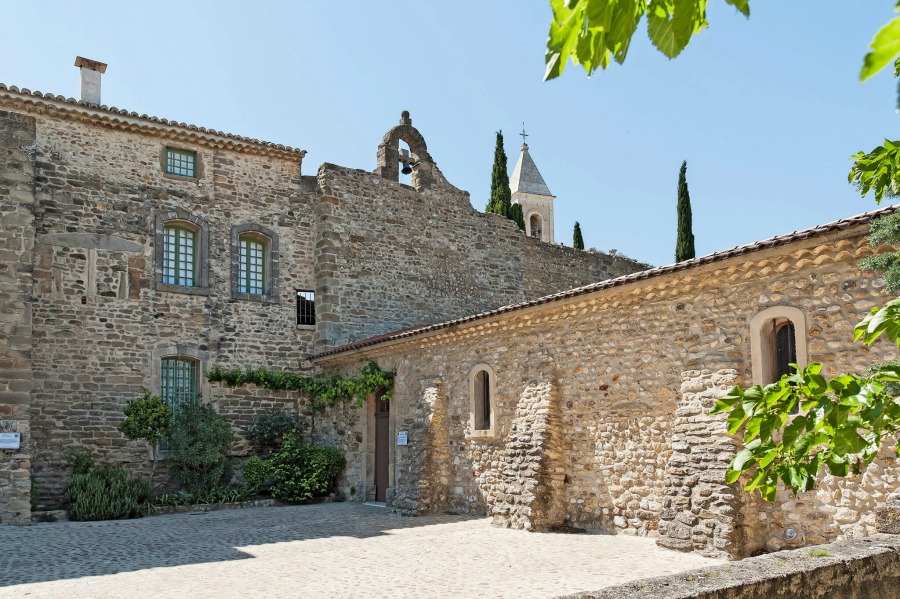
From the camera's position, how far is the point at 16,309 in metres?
14.2

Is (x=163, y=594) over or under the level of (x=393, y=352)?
under

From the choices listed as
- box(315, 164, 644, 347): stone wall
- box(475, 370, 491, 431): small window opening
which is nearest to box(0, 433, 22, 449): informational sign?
box(315, 164, 644, 347): stone wall

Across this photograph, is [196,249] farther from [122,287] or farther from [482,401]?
[482,401]

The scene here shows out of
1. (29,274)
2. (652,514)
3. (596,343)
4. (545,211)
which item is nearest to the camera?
(652,514)

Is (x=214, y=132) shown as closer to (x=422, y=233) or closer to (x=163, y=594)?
(x=422, y=233)

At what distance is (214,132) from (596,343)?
36.3 ft

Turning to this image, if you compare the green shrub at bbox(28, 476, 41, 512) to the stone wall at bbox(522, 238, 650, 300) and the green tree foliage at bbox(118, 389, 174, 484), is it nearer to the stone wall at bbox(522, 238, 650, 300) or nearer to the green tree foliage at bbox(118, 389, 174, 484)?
the green tree foliage at bbox(118, 389, 174, 484)

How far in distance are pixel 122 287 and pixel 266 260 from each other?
343cm

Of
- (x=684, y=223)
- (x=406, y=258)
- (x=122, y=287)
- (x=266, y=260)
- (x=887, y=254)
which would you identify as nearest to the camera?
(x=887, y=254)

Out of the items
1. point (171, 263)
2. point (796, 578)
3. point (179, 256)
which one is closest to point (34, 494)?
point (171, 263)

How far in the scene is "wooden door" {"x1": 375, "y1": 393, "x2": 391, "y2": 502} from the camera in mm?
16719

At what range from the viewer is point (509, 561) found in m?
9.36

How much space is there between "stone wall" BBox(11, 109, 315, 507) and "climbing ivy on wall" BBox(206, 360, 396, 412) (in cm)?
34

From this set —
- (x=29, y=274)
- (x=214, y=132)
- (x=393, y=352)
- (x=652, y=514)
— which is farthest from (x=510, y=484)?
(x=214, y=132)
